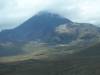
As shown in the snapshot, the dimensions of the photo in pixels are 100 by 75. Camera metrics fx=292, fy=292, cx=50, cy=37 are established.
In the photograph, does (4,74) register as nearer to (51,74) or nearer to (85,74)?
(51,74)

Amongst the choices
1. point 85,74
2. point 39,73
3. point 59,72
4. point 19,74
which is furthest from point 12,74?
point 85,74

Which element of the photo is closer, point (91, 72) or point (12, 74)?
point (91, 72)

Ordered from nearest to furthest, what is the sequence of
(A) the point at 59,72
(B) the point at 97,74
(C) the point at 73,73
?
(B) the point at 97,74 → (C) the point at 73,73 → (A) the point at 59,72

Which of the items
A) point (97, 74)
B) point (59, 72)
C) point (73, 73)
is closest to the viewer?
point (97, 74)

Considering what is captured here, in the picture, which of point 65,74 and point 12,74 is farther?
point 12,74

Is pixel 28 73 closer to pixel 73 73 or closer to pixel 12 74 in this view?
pixel 12 74

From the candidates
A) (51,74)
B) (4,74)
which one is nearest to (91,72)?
(51,74)

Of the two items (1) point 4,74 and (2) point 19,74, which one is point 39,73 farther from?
(1) point 4,74

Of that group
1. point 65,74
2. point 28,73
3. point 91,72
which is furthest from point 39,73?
point 91,72
